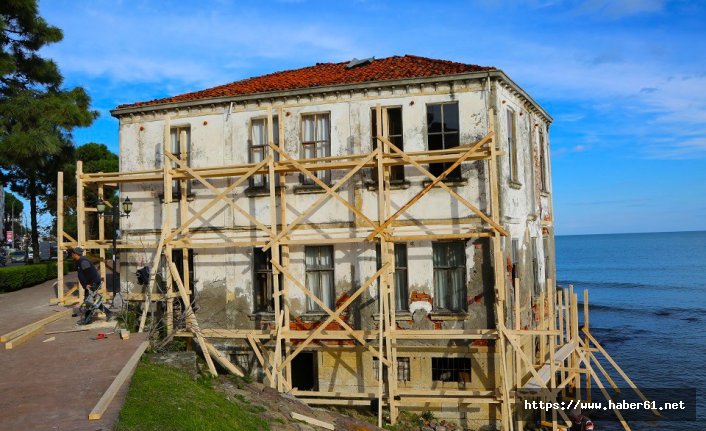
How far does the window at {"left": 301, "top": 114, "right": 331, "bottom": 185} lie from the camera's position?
19.5m

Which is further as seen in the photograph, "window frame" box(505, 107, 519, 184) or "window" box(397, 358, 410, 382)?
"window frame" box(505, 107, 519, 184)

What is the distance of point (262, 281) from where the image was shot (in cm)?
1995

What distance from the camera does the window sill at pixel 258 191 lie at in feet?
64.3

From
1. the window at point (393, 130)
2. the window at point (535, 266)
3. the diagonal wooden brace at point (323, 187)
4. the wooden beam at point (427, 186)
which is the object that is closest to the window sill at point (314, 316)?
the diagonal wooden brace at point (323, 187)

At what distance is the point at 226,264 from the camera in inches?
789

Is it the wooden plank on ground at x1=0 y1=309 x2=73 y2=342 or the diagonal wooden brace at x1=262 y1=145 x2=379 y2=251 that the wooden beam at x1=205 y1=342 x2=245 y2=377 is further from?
the wooden plank on ground at x1=0 y1=309 x2=73 y2=342

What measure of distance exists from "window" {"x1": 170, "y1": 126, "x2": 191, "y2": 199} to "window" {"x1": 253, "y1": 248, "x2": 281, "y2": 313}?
3264mm

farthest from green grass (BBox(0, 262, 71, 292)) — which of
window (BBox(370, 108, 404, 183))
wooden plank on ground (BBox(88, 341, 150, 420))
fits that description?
window (BBox(370, 108, 404, 183))

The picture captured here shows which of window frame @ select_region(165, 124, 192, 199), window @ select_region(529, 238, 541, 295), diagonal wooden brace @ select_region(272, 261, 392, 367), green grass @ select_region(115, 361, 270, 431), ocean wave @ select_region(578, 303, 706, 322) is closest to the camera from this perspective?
green grass @ select_region(115, 361, 270, 431)

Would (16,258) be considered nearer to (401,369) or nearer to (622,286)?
(401,369)

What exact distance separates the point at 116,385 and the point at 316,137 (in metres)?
10.2

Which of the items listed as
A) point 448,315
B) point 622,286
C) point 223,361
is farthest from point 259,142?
point 622,286

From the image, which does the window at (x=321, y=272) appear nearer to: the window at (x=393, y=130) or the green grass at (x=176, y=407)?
the window at (x=393, y=130)

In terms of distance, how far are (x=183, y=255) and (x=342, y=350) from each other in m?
6.02
